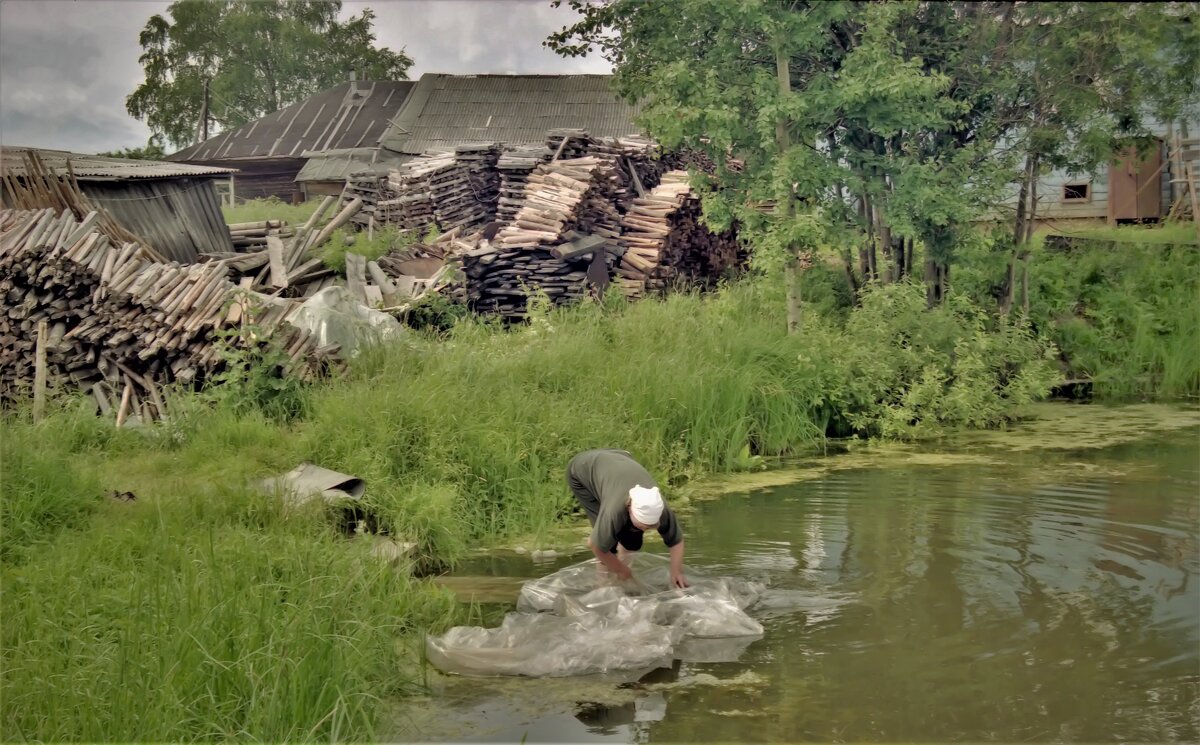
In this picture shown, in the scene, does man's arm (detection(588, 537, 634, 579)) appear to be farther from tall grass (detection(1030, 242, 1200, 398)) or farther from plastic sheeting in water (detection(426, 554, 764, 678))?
tall grass (detection(1030, 242, 1200, 398))

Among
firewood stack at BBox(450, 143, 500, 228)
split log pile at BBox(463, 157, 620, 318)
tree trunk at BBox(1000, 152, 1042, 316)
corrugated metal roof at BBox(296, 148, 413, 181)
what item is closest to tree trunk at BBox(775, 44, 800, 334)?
split log pile at BBox(463, 157, 620, 318)

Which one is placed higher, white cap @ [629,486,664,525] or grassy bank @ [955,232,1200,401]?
grassy bank @ [955,232,1200,401]

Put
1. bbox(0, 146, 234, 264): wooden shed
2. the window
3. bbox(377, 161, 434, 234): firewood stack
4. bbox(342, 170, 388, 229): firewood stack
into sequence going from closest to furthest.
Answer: bbox(0, 146, 234, 264): wooden shed, bbox(377, 161, 434, 234): firewood stack, bbox(342, 170, 388, 229): firewood stack, the window

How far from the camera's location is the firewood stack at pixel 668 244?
49.4 ft

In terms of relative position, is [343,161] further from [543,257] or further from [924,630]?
[924,630]

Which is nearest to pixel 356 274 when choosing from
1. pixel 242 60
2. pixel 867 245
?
pixel 867 245

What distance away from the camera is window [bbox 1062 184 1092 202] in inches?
851

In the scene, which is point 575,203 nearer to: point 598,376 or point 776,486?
point 598,376

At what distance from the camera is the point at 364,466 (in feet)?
27.9

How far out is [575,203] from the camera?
14.9m

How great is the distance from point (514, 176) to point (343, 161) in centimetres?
1178

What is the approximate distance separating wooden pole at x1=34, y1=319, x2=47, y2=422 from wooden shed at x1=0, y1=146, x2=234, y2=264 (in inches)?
132

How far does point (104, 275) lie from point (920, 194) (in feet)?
29.2

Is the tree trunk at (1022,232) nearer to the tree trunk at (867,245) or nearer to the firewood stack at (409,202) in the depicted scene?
the tree trunk at (867,245)
